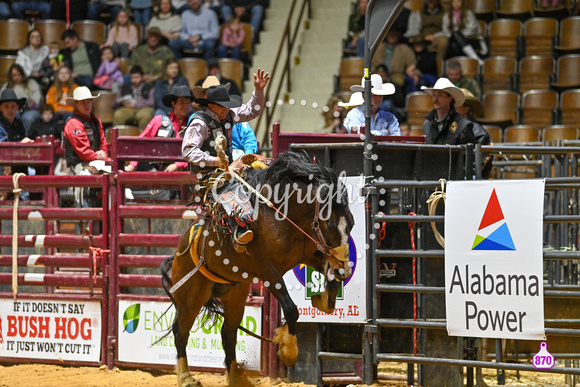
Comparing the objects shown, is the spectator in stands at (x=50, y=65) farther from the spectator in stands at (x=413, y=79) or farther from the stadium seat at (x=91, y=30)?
the spectator in stands at (x=413, y=79)

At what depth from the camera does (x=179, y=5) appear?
50.2 ft

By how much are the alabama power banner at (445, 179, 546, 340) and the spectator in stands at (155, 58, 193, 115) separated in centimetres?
805

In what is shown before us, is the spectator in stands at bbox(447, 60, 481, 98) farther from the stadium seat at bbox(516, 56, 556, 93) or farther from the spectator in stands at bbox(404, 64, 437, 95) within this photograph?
the stadium seat at bbox(516, 56, 556, 93)

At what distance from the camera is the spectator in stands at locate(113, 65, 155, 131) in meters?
13.2

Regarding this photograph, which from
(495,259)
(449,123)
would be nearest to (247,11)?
(449,123)

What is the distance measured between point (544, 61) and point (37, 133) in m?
8.33

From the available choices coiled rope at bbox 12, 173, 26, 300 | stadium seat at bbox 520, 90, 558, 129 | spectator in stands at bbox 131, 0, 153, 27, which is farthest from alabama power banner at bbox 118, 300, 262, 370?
spectator in stands at bbox 131, 0, 153, 27

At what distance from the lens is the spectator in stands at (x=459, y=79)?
11969 mm

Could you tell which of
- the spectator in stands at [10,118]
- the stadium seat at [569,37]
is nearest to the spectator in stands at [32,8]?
the spectator in stands at [10,118]

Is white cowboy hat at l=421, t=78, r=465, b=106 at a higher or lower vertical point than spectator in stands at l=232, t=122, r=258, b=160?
higher

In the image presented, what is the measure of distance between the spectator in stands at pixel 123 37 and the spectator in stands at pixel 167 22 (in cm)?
36

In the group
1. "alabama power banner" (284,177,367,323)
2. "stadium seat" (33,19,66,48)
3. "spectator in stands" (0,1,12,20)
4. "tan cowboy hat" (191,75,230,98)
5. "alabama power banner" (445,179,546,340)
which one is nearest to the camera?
"alabama power banner" (445,179,546,340)

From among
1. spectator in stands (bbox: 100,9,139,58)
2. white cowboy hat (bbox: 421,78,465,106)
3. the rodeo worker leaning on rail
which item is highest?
spectator in stands (bbox: 100,9,139,58)

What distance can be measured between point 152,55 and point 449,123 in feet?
26.5
